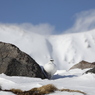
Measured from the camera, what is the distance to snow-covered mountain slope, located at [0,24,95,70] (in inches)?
4697

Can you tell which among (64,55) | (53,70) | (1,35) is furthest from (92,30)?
(53,70)

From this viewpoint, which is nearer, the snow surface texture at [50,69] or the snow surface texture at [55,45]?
the snow surface texture at [50,69]

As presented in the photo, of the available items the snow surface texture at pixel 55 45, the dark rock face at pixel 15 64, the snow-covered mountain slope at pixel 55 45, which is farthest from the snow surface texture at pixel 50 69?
the snow-covered mountain slope at pixel 55 45

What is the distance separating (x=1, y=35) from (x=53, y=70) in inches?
4191

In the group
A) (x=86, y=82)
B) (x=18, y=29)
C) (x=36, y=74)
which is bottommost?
(x=86, y=82)

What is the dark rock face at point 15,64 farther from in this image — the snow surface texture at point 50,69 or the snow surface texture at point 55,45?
the snow surface texture at point 55,45

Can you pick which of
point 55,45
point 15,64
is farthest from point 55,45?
point 15,64

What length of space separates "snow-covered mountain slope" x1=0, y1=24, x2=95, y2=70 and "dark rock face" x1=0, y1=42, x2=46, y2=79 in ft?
326

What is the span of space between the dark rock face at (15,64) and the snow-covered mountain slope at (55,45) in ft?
326

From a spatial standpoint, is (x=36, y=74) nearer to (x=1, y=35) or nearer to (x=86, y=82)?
(x=86, y=82)

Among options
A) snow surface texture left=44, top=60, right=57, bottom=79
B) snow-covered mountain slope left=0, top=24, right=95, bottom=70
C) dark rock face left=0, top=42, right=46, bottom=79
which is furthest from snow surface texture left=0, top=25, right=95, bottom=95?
dark rock face left=0, top=42, right=46, bottom=79

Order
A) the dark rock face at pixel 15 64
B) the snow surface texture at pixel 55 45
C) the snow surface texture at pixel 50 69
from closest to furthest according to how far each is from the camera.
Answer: the dark rock face at pixel 15 64, the snow surface texture at pixel 50 69, the snow surface texture at pixel 55 45

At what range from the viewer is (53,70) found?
15195 mm

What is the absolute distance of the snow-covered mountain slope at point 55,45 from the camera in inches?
4697
